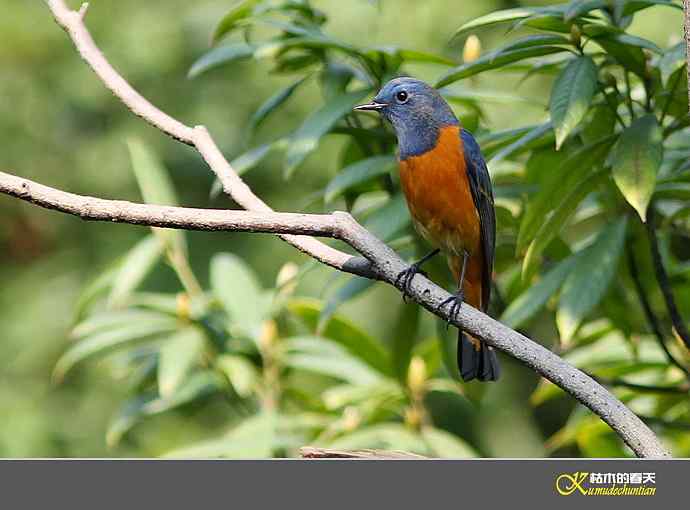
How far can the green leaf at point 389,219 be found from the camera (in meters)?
3.31

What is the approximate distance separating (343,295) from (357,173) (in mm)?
413

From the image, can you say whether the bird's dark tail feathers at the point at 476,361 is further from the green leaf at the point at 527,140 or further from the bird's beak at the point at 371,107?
the bird's beak at the point at 371,107

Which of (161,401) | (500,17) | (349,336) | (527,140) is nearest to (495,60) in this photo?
(500,17)

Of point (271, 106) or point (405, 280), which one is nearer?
point (405, 280)

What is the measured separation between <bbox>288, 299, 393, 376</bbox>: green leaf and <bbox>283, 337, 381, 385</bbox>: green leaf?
9cm

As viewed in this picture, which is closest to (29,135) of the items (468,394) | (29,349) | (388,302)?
(29,349)

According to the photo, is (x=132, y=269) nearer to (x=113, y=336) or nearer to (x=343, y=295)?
(x=113, y=336)

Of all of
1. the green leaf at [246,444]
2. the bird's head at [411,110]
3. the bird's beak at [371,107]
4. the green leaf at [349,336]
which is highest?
the bird's head at [411,110]

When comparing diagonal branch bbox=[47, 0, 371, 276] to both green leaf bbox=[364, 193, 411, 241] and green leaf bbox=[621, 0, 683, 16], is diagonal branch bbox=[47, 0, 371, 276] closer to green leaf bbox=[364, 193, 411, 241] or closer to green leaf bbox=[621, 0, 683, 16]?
green leaf bbox=[364, 193, 411, 241]

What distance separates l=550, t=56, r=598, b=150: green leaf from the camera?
268cm

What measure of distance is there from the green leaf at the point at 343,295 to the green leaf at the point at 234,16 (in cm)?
94

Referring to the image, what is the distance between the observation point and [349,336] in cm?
401

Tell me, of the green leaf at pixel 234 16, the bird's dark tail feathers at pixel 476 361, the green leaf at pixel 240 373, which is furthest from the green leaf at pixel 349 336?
the green leaf at pixel 234 16

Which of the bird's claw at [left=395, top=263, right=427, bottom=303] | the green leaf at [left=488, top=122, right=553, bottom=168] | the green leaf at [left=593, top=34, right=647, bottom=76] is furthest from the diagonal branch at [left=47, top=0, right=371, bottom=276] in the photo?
the green leaf at [left=593, top=34, right=647, bottom=76]
